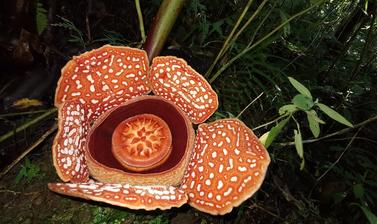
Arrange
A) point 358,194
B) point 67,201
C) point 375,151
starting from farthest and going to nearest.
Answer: point 375,151 → point 358,194 → point 67,201

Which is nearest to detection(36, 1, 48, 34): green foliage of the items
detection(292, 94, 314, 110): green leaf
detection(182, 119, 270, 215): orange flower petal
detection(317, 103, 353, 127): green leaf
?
detection(182, 119, 270, 215): orange flower petal

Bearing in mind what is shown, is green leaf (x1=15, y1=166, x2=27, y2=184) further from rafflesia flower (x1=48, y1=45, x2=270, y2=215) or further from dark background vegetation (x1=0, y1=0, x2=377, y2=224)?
rafflesia flower (x1=48, y1=45, x2=270, y2=215)

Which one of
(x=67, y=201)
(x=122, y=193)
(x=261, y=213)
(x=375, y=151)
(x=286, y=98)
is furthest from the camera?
(x=375, y=151)

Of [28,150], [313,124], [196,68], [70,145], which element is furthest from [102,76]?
[313,124]

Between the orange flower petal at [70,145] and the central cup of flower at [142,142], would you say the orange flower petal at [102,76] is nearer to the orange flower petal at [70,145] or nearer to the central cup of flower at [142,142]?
the orange flower petal at [70,145]

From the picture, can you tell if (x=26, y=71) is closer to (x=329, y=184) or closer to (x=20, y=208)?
(x=20, y=208)

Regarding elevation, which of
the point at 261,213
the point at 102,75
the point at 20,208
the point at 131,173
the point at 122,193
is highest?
the point at 102,75

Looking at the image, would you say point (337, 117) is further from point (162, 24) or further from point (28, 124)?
point (28, 124)

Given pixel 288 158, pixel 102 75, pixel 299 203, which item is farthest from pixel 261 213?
pixel 102 75
